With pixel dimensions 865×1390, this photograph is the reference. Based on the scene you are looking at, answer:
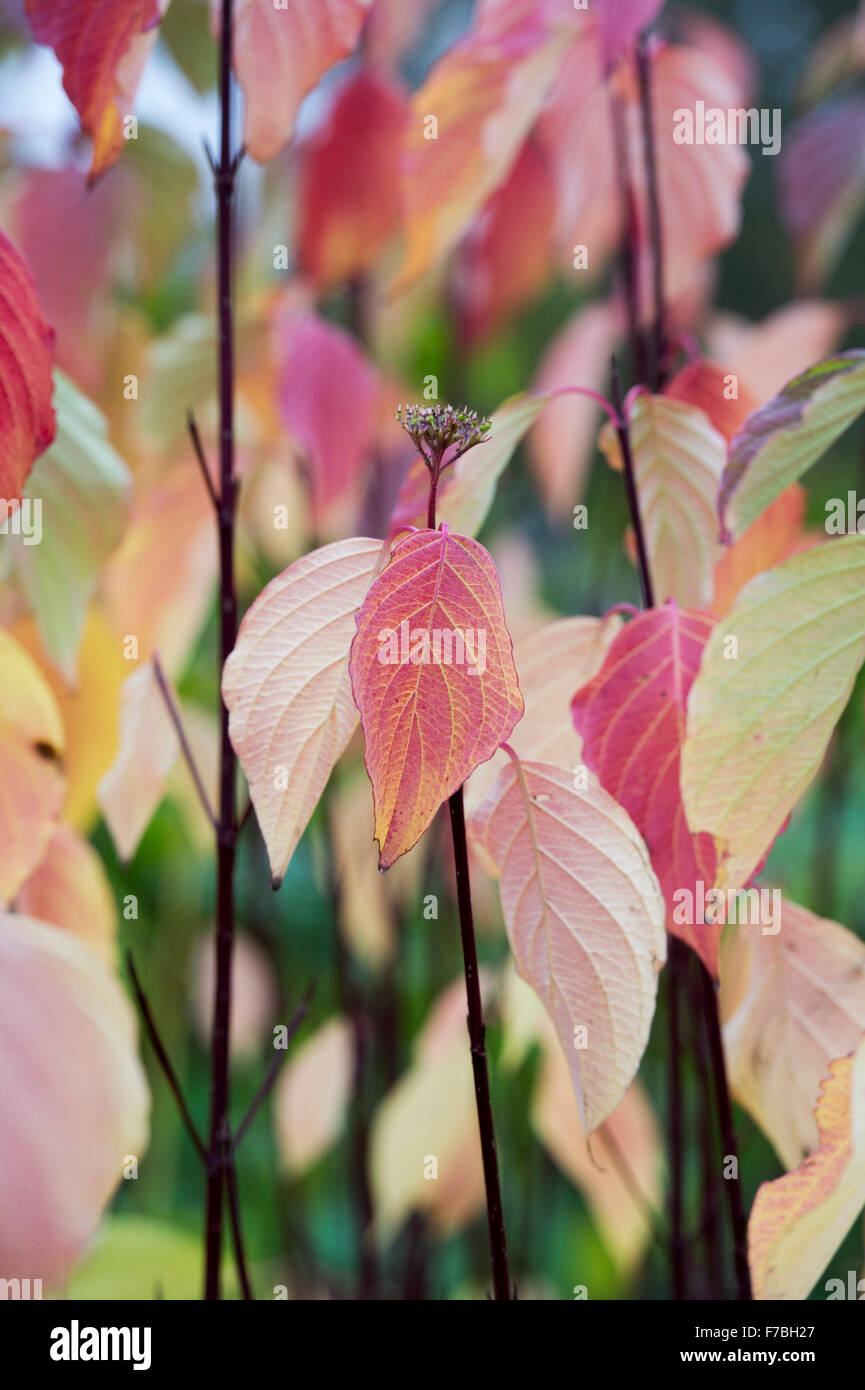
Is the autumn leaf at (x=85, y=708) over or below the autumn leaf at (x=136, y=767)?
over

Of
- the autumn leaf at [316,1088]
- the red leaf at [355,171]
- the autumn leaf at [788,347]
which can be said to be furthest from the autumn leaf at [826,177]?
the autumn leaf at [316,1088]

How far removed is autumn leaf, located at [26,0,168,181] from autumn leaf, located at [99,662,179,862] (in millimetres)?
117

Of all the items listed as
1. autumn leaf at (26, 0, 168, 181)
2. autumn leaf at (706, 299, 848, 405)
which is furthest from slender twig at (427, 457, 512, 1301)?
autumn leaf at (706, 299, 848, 405)

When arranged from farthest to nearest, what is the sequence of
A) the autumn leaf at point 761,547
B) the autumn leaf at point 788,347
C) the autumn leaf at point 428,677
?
the autumn leaf at point 788,347 < the autumn leaf at point 761,547 < the autumn leaf at point 428,677

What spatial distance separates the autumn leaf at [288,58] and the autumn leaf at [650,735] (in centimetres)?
13

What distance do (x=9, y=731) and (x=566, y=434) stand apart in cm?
30

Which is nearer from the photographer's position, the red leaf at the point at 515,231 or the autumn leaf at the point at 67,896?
the autumn leaf at the point at 67,896

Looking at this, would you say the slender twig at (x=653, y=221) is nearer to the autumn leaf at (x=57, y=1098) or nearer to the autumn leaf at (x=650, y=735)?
the autumn leaf at (x=650, y=735)

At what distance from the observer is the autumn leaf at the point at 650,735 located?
0.20 m

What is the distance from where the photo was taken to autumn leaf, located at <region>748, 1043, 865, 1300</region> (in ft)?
0.59

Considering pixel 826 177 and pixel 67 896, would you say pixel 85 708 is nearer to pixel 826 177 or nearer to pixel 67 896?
pixel 67 896

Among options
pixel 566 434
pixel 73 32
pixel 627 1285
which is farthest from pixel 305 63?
pixel 627 1285

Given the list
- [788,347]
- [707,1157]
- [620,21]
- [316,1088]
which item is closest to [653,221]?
[620,21]

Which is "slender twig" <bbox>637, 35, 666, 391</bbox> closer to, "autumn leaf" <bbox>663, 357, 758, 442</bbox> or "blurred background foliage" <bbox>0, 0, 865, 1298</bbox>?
"autumn leaf" <bbox>663, 357, 758, 442</bbox>
